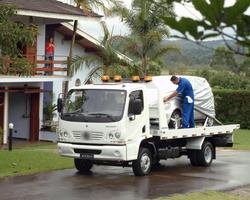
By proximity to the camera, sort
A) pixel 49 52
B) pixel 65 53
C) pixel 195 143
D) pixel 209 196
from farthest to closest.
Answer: pixel 65 53, pixel 49 52, pixel 195 143, pixel 209 196

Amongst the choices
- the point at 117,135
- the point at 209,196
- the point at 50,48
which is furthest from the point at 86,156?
the point at 50,48

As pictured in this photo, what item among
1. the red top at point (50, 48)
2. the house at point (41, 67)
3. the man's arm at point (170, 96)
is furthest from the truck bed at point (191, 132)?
the red top at point (50, 48)

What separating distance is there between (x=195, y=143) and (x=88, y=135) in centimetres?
351

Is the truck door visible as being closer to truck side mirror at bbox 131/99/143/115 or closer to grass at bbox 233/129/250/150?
truck side mirror at bbox 131/99/143/115

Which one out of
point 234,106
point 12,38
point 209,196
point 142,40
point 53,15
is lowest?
point 209,196

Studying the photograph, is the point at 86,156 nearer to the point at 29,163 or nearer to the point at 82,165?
the point at 82,165

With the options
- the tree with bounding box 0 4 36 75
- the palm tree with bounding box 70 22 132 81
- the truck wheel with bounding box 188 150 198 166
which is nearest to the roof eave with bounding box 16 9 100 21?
the palm tree with bounding box 70 22 132 81

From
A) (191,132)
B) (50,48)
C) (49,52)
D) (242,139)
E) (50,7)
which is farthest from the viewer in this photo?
(242,139)

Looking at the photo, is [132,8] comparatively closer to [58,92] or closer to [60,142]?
[58,92]

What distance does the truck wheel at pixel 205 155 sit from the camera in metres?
15.7

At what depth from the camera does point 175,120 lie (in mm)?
14914

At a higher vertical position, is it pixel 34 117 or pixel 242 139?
pixel 34 117

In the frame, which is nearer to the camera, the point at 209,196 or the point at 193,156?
the point at 209,196

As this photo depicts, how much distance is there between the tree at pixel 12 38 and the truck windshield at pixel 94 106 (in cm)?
140
